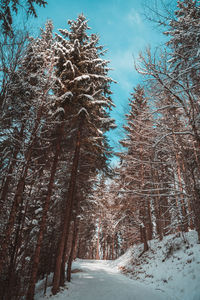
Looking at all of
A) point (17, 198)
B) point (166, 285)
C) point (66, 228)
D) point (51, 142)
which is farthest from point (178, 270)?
point (51, 142)

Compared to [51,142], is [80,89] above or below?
above

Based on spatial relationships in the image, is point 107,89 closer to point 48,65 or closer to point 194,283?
point 48,65

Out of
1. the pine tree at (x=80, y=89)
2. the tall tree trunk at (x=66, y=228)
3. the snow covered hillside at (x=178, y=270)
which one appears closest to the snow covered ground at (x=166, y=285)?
the snow covered hillside at (x=178, y=270)

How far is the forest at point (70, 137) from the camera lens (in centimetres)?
446

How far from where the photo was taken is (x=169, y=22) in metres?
3.91

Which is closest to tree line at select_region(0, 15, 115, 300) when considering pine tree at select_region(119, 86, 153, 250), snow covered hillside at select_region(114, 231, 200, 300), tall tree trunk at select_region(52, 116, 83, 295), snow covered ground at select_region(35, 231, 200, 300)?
tall tree trunk at select_region(52, 116, 83, 295)

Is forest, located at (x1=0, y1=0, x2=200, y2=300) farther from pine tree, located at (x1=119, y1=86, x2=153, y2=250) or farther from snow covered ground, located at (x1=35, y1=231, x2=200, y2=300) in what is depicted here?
snow covered ground, located at (x1=35, y1=231, x2=200, y2=300)

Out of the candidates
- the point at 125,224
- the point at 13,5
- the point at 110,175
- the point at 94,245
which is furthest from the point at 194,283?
the point at 94,245

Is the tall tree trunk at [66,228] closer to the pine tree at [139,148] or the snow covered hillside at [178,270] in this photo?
the pine tree at [139,148]

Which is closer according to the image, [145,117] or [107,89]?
[145,117]

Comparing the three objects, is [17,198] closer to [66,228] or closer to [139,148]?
[66,228]

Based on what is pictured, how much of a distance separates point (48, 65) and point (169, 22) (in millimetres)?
5920

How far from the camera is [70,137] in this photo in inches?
449

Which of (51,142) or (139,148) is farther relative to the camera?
(51,142)
